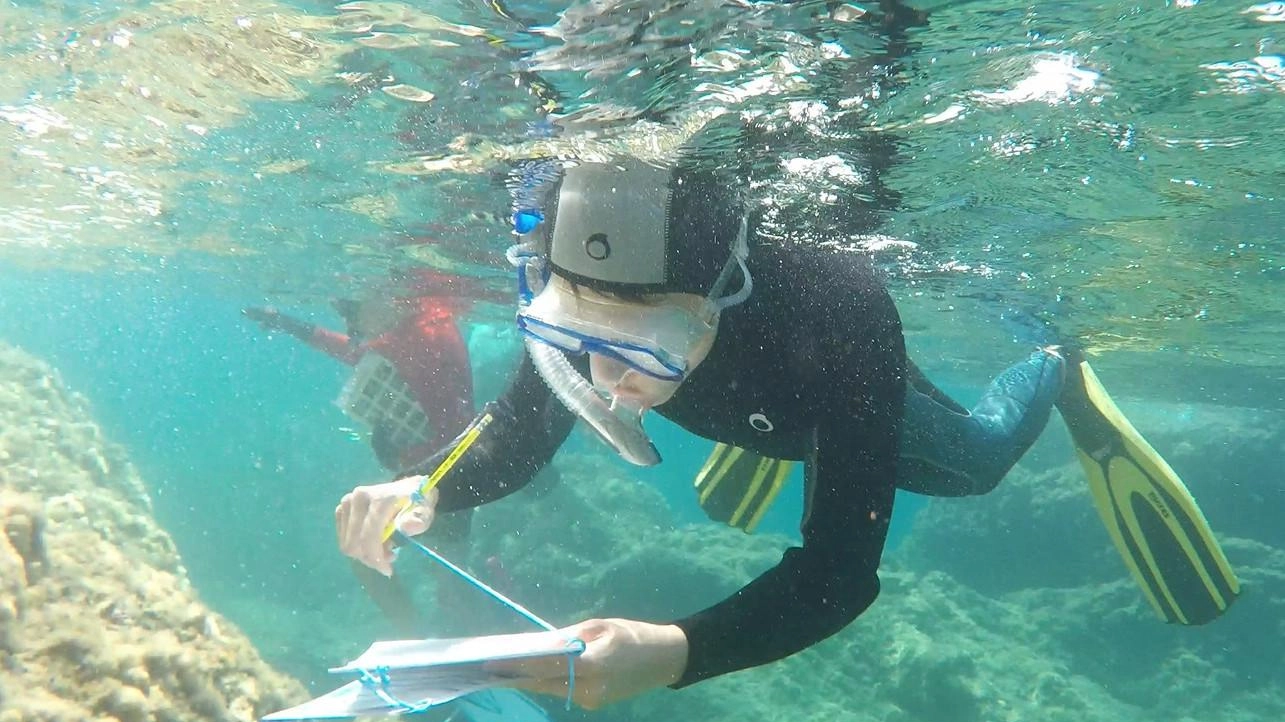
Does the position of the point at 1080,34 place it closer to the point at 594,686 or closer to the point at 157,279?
the point at 594,686

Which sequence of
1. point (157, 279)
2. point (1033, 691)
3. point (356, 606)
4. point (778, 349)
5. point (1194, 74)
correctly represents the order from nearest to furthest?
point (778, 349) < point (1194, 74) < point (1033, 691) < point (356, 606) < point (157, 279)

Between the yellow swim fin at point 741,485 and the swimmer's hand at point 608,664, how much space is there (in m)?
5.23

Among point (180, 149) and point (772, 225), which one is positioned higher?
point (180, 149)

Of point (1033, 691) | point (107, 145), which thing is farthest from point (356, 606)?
point (1033, 691)

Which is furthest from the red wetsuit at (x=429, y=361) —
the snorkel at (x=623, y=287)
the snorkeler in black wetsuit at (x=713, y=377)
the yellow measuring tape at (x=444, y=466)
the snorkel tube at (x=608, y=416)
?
the snorkel at (x=623, y=287)

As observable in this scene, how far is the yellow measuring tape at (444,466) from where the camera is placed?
11.1 ft

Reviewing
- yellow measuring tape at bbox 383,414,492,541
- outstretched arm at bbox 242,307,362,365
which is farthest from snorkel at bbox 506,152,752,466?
outstretched arm at bbox 242,307,362,365

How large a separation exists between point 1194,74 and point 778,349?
14.0 ft

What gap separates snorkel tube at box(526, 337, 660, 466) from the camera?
3.10m

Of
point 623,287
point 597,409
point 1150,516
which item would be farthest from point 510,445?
point 1150,516

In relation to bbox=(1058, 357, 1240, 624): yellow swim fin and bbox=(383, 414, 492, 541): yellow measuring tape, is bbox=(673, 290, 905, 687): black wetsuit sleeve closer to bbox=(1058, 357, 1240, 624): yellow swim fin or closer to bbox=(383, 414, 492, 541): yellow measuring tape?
bbox=(383, 414, 492, 541): yellow measuring tape

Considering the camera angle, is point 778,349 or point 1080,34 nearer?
point 778,349

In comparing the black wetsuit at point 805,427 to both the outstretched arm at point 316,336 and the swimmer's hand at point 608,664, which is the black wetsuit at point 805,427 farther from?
the outstretched arm at point 316,336

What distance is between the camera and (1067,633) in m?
14.5
